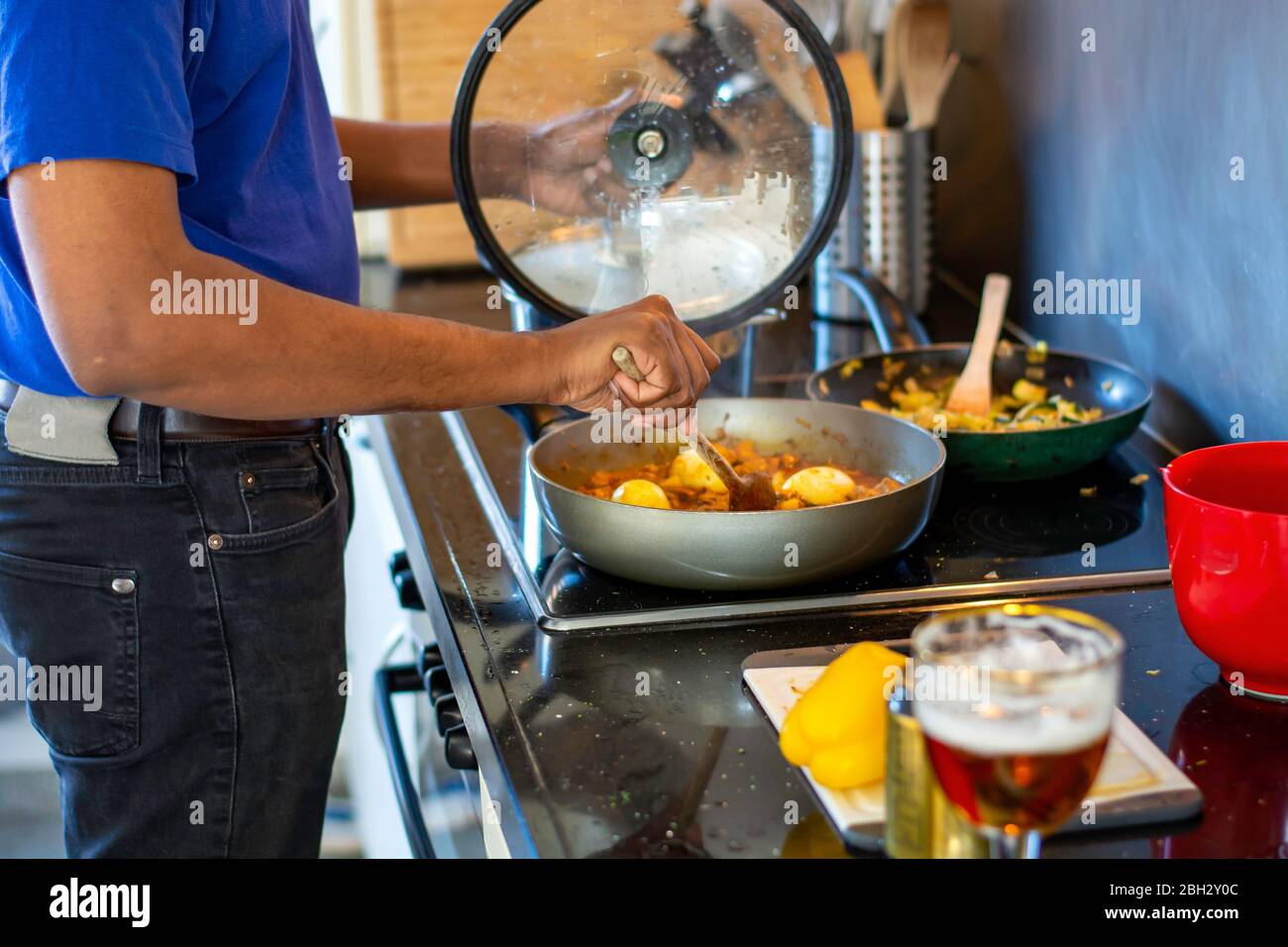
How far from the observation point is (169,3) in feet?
2.72

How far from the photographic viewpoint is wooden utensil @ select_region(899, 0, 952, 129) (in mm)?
1808

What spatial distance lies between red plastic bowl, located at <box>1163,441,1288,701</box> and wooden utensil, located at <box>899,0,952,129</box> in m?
1.05

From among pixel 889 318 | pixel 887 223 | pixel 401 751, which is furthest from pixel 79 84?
pixel 887 223

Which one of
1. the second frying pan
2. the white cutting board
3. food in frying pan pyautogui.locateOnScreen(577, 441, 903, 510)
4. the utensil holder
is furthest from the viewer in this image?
the utensil holder

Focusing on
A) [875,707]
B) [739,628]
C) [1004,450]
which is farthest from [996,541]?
[875,707]

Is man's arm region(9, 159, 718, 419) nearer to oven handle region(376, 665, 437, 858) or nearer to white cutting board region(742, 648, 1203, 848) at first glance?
white cutting board region(742, 648, 1203, 848)

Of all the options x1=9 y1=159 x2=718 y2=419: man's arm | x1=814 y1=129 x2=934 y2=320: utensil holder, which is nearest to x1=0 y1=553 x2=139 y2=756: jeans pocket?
x1=9 y1=159 x2=718 y2=419: man's arm

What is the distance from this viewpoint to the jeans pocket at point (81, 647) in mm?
1038

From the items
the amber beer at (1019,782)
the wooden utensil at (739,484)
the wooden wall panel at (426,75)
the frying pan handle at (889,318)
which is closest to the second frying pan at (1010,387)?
the frying pan handle at (889,318)

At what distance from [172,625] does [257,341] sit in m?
0.30

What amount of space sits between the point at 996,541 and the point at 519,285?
47 centimetres

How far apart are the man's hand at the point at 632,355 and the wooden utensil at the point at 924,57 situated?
96 centimetres

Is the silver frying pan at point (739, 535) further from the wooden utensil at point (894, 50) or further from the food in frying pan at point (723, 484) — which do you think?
the wooden utensil at point (894, 50)
